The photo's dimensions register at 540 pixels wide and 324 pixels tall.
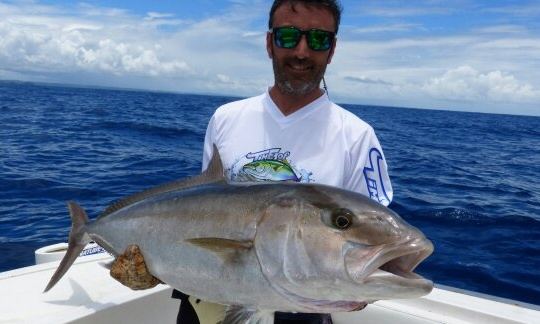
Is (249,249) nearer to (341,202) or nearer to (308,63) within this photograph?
(341,202)

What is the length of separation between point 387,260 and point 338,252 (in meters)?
0.18

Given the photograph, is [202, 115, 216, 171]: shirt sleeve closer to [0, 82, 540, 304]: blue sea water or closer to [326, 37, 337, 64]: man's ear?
[326, 37, 337, 64]: man's ear

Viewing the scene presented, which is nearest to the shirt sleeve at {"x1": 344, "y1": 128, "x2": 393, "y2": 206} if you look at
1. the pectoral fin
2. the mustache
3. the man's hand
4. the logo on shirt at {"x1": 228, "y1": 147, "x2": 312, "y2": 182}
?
the logo on shirt at {"x1": 228, "y1": 147, "x2": 312, "y2": 182}

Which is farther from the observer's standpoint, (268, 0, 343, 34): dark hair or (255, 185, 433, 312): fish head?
(268, 0, 343, 34): dark hair

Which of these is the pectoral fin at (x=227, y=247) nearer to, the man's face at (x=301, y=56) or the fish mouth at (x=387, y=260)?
the fish mouth at (x=387, y=260)

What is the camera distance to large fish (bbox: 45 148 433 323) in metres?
1.92

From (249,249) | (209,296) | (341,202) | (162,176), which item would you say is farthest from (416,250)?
(162,176)

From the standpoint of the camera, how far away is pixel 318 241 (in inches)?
78.4

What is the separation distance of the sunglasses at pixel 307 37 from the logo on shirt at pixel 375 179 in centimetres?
68

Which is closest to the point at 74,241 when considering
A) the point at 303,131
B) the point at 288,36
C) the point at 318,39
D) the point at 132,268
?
the point at 132,268

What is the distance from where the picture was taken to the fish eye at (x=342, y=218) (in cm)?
200

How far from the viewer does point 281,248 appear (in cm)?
203

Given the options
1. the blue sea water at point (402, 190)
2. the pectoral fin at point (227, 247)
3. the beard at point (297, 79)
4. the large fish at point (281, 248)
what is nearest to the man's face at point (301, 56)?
the beard at point (297, 79)

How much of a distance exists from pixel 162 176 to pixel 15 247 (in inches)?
236
